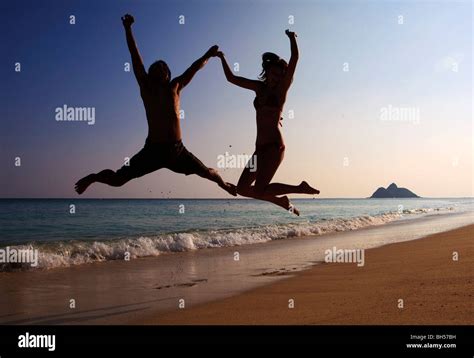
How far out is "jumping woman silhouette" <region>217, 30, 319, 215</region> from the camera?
17.4 feet

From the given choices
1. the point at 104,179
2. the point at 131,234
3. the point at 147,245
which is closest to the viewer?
the point at 104,179

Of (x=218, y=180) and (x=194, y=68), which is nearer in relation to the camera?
(x=194, y=68)

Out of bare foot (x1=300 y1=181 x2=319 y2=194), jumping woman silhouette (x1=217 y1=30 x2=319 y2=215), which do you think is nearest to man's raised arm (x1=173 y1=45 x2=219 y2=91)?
jumping woman silhouette (x1=217 y1=30 x2=319 y2=215)

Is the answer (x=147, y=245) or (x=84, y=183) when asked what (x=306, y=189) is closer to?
(x=84, y=183)

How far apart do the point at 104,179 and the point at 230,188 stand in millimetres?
1308

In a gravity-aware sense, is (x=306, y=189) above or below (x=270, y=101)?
below

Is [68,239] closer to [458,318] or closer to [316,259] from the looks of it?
[316,259]

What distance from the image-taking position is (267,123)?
5391 mm

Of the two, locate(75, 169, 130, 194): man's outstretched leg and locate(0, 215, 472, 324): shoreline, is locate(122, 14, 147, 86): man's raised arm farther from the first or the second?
locate(0, 215, 472, 324): shoreline

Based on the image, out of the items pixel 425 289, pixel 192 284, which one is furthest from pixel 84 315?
pixel 425 289

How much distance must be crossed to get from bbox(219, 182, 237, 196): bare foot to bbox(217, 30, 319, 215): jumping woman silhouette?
70 mm

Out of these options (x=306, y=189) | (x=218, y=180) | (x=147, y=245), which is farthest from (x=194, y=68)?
(x=147, y=245)

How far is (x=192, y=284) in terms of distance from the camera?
11.5 m

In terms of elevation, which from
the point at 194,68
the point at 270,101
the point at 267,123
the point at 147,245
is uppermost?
the point at 194,68
